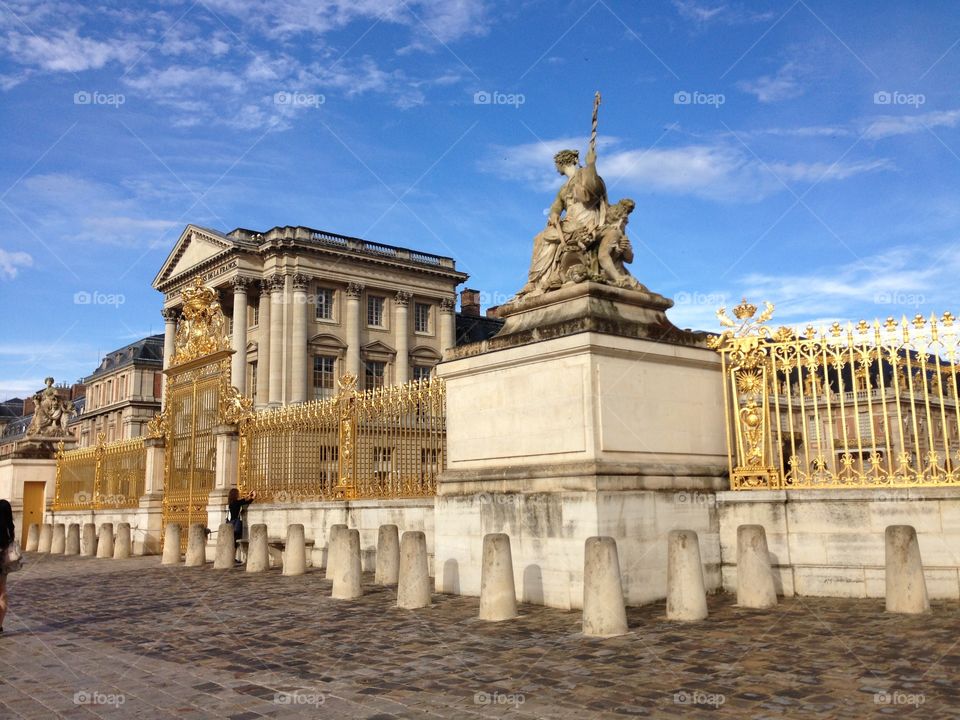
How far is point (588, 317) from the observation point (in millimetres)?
10039

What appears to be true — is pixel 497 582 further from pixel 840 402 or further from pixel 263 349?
pixel 263 349

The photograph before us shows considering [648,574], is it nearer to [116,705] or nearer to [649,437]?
[649,437]

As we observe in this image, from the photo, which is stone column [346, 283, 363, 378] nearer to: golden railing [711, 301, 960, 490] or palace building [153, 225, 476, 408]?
palace building [153, 225, 476, 408]

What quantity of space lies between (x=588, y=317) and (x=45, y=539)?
71.5 ft

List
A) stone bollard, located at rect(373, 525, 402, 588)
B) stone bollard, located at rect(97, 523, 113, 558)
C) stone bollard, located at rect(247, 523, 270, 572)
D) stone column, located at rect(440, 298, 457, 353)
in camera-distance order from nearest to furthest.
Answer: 1. stone bollard, located at rect(373, 525, 402, 588)
2. stone bollard, located at rect(247, 523, 270, 572)
3. stone bollard, located at rect(97, 523, 113, 558)
4. stone column, located at rect(440, 298, 457, 353)

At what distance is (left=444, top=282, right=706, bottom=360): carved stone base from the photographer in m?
10.3

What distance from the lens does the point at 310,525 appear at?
16.2 meters

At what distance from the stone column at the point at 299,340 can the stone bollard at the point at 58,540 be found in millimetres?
32421

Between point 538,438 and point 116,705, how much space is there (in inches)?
221

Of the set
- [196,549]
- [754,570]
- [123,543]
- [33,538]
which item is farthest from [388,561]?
[33,538]

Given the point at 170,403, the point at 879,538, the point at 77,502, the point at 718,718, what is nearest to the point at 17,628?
the point at 718,718

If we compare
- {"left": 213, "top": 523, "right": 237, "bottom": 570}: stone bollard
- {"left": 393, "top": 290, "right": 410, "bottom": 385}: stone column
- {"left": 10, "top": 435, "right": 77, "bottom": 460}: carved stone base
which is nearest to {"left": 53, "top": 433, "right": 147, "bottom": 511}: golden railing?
{"left": 10, "top": 435, "right": 77, "bottom": 460}: carved stone base

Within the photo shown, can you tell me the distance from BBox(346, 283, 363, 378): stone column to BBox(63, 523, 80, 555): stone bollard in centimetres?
3808

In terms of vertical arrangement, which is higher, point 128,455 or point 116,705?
point 128,455
